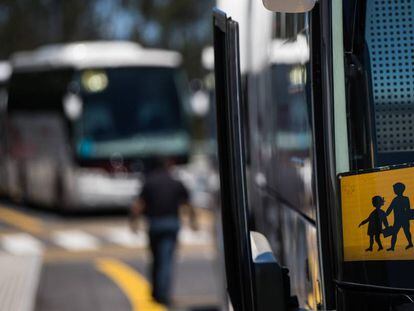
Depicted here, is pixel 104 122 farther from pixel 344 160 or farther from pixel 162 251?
pixel 344 160

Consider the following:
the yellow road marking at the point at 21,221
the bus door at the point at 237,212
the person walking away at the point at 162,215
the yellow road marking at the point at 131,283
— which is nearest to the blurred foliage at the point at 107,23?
the yellow road marking at the point at 21,221

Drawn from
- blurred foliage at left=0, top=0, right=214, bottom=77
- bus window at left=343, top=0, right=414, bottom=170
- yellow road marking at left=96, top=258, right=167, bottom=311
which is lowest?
yellow road marking at left=96, top=258, right=167, bottom=311

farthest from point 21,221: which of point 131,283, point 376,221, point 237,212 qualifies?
point 376,221

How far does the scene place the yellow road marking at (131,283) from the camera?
1253 cm

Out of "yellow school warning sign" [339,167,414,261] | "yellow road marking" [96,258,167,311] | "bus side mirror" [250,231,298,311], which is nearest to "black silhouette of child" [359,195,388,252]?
"yellow school warning sign" [339,167,414,261]

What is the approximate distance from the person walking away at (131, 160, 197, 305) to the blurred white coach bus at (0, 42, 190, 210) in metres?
10.4

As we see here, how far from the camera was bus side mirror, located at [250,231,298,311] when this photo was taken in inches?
179

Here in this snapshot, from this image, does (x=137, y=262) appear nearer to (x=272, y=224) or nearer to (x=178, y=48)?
(x=272, y=224)

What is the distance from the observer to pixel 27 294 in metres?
12.9

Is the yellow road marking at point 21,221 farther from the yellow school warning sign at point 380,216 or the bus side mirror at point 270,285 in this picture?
the yellow school warning sign at point 380,216

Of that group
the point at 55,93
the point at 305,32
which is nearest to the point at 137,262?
the point at 55,93

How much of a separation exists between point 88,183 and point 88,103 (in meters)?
1.64

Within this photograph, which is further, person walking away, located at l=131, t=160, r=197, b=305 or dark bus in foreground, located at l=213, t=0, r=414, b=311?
person walking away, located at l=131, t=160, r=197, b=305

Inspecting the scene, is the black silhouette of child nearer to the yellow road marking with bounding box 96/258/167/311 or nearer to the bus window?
the bus window
